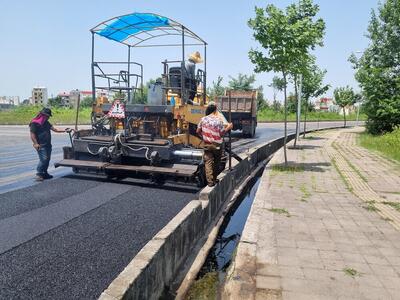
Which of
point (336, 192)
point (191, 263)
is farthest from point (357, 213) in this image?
point (191, 263)

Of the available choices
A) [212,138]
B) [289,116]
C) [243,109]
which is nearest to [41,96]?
[289,116]

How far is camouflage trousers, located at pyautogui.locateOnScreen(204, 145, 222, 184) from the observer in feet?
21.9

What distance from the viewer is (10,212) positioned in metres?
5.79

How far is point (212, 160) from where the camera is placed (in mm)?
6762

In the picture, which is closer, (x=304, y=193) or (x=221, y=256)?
(x=221, y=256)

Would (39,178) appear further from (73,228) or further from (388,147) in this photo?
(388,147)

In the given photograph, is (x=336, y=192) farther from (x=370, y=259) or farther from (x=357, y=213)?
(x=370, y=259)

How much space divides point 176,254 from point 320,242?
1893mm

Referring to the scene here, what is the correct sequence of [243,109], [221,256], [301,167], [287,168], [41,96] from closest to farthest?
1. [221,256]
2. [287,168]
3. [301,167]
4. [243,109]
5. [41,96]

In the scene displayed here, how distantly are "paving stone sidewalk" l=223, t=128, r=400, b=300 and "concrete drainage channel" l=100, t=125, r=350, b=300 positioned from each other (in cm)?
59

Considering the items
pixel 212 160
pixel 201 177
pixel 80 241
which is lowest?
pixel 80 241

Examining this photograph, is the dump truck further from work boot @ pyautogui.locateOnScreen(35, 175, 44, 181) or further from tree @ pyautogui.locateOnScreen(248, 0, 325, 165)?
work boot @ pyautogui.locateOnScreen(35, 175, 44, 181)

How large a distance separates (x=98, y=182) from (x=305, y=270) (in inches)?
210

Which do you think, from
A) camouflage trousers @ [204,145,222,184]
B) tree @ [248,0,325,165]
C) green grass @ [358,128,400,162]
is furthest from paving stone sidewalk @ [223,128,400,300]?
green grass @ [358,128,400,162]
